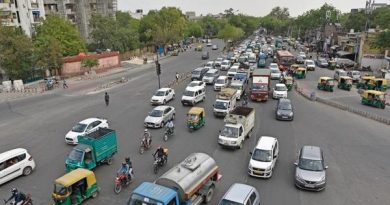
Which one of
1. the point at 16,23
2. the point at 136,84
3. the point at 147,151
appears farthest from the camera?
the point at 16,23

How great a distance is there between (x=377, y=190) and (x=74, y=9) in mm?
83151

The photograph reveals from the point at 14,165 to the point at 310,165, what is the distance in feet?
54.2

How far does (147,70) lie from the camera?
60.9 metres

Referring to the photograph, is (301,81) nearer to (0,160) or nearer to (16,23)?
(0,160)

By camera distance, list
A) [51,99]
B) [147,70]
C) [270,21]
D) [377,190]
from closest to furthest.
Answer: [377,190] → [51,99] → [147,70] → [270,21]

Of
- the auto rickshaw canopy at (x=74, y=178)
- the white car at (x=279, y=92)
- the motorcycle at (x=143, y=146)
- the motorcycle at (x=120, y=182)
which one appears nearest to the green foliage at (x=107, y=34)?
the white car at (x=279, y=92)

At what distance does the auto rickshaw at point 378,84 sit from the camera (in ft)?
133

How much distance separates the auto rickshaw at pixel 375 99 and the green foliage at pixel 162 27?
60.3 meters

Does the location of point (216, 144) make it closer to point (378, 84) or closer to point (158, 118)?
point (158, 118)

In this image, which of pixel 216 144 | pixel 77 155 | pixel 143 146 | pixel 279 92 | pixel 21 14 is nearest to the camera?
pixel 77 155

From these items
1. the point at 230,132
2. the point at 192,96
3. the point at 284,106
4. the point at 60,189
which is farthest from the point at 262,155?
the point at 192,96

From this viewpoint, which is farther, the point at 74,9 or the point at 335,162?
the point at 74,9

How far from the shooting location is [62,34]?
5531 centimetres

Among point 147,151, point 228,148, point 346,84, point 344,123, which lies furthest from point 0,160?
point 346,84
